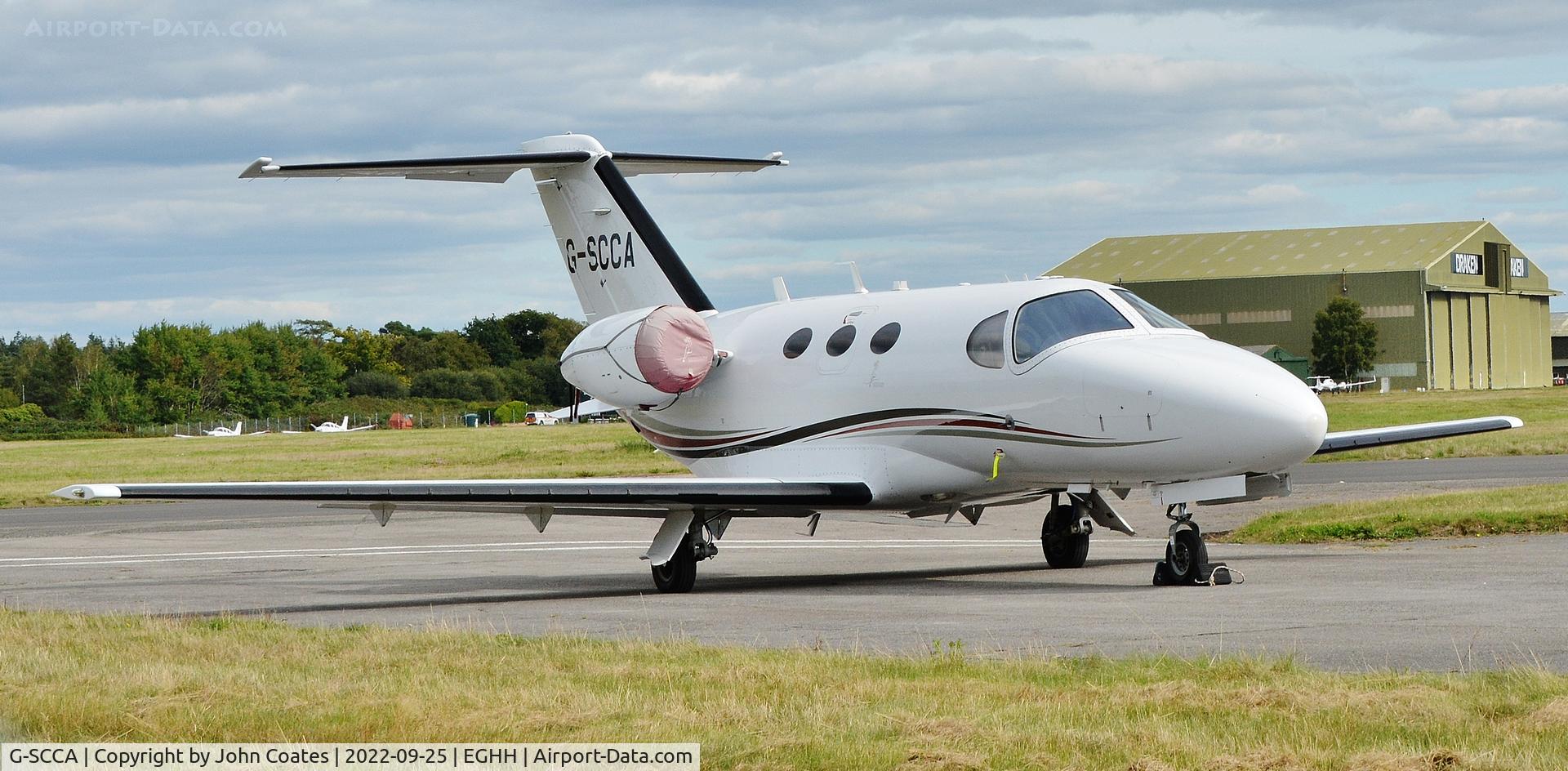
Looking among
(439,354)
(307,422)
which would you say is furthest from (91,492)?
(439,354)

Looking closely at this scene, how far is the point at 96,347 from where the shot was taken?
141750 millimetres

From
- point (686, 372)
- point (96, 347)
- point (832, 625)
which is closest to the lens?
point (832, 625)

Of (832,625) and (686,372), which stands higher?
(686,372)

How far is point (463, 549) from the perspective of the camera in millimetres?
24266

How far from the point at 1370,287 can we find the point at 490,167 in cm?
9372

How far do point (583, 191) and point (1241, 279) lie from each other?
92.1m

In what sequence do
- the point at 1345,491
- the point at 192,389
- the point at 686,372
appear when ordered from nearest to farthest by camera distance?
1. the point at 686,372
2. the point at 1345,491
3. the point at 192,389

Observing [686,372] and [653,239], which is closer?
[686,372]

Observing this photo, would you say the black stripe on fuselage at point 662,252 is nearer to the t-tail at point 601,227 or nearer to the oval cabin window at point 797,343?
the t-tail at point 601,227

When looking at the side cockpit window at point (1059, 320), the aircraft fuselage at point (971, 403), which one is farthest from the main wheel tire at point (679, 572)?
the side cockpit window at point (1059, 320)

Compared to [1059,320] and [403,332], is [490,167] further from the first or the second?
[403,332]

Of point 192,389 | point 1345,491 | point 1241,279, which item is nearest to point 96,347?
point 192,389

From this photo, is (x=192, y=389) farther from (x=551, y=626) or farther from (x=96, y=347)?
(x=551, y=626)

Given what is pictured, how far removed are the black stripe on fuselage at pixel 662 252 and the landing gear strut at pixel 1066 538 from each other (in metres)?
4.99
